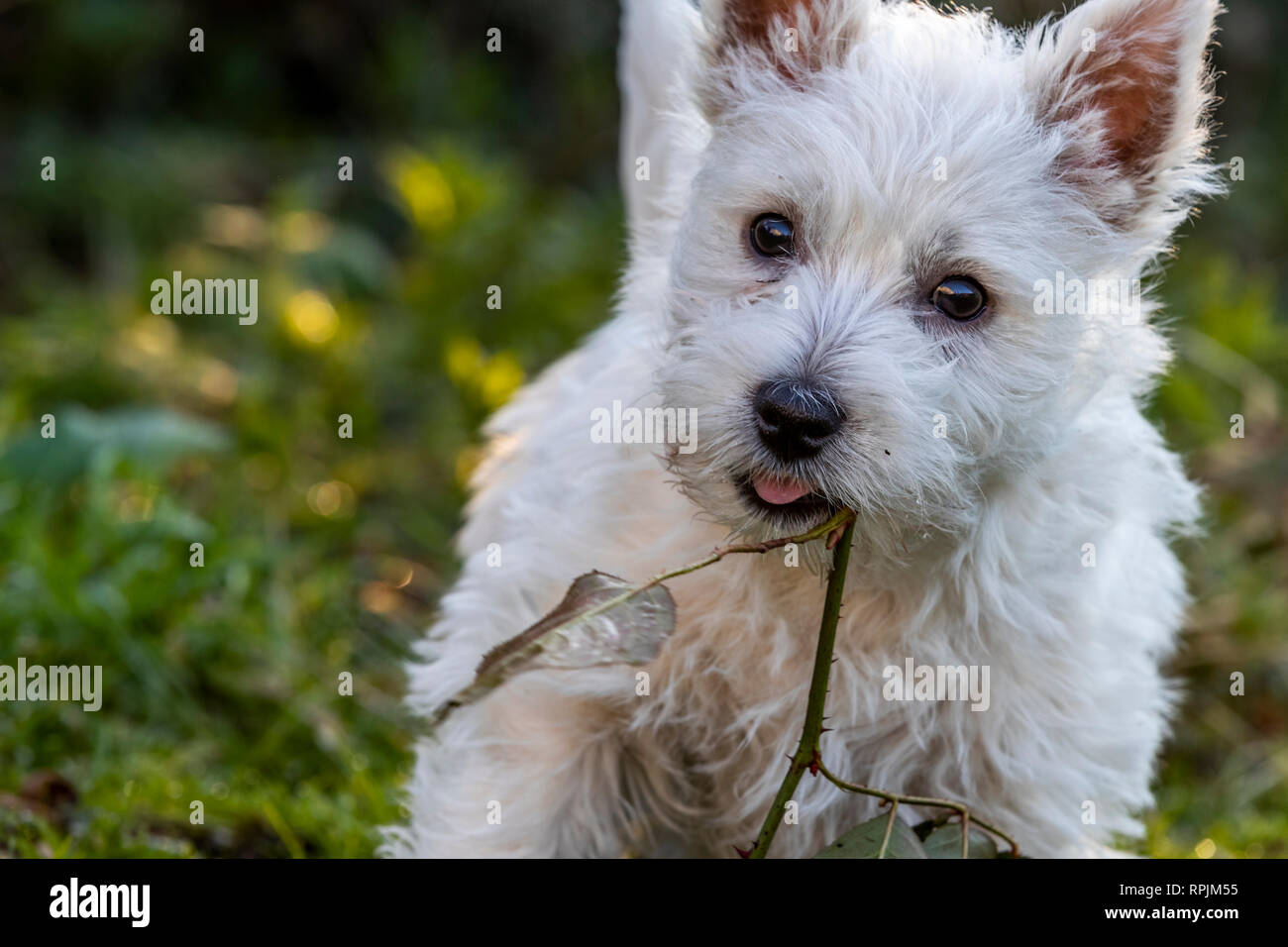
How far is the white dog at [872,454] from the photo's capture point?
9.86 feet

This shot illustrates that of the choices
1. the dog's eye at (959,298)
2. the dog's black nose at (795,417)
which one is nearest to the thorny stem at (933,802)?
the dog's black nose at (795,417)

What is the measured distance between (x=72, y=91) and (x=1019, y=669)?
24.8 feet

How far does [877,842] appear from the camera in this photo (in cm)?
302

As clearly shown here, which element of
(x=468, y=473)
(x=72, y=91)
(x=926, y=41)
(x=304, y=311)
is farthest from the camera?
(x=72, y=91)

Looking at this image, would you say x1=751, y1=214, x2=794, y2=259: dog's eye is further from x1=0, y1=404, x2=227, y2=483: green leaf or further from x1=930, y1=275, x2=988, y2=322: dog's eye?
x1=0, y1=404, x2=227, y2=483: green leaf

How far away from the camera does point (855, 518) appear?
9.91 feet

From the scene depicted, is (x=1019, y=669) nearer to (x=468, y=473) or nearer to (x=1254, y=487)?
(x=468, y=473)

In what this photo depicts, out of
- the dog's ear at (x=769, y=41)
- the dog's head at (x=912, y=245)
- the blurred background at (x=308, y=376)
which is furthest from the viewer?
the blurred background at (x=308, y=376)

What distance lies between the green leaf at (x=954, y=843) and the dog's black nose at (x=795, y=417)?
0.85m

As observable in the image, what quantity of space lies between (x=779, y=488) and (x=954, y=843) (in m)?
0.81

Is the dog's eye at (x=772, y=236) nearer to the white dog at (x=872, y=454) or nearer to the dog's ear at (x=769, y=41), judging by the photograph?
the white dog at (x=872, y=454)

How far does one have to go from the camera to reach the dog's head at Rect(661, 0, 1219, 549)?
2.93m

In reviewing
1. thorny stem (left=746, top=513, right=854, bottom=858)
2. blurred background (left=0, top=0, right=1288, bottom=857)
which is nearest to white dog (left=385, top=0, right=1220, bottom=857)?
thorny stem (left=746, top=513, right=854, bottom=858)
